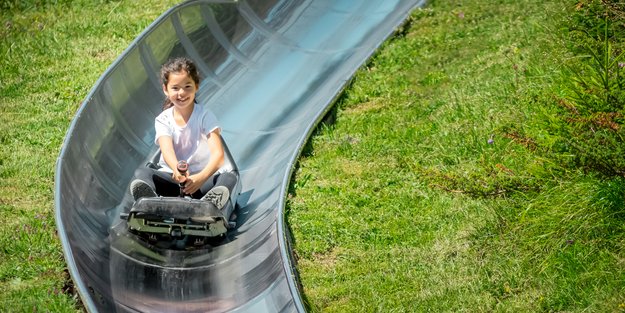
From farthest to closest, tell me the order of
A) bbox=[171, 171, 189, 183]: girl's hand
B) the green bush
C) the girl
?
the girl → bbox=[171, 171, 189, 183]: girl's hand → the green bush

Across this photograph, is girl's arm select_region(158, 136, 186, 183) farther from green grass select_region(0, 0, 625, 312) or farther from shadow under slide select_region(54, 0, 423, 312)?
green grass select_region(0, 0, 625, 312)

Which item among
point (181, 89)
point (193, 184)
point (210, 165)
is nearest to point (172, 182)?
point (193, 184)

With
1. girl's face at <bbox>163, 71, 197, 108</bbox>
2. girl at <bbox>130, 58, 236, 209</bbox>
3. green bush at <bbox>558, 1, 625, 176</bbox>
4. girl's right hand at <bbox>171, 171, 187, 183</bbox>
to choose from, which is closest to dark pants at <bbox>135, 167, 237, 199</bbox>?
girl at <bbox>130, 58, 236, 209</bbox>

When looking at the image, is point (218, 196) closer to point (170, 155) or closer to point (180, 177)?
point (180, 177)

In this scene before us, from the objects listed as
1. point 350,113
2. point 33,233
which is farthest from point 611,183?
point 33,233

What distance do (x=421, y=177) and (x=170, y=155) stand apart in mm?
1926

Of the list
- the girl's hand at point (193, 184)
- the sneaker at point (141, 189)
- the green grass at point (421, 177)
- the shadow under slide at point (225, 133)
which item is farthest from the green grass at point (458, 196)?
the sneaker at point (141, 189)

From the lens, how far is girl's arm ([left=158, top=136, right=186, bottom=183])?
705 centimetres

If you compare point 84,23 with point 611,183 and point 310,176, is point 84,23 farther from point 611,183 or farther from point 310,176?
point 611,183

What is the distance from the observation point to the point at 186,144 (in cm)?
748

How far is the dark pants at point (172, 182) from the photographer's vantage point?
7066 millimetres

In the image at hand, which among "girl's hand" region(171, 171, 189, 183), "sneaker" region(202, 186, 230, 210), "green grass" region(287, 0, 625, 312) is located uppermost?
"girl's hand" region(171, 171, 189, 183)

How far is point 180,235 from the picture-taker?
688 centimetres

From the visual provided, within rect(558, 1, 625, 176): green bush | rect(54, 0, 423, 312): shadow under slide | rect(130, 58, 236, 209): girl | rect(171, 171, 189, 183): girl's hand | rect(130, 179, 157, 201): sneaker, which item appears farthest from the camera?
rect(130, 58, 236, 209): girl
